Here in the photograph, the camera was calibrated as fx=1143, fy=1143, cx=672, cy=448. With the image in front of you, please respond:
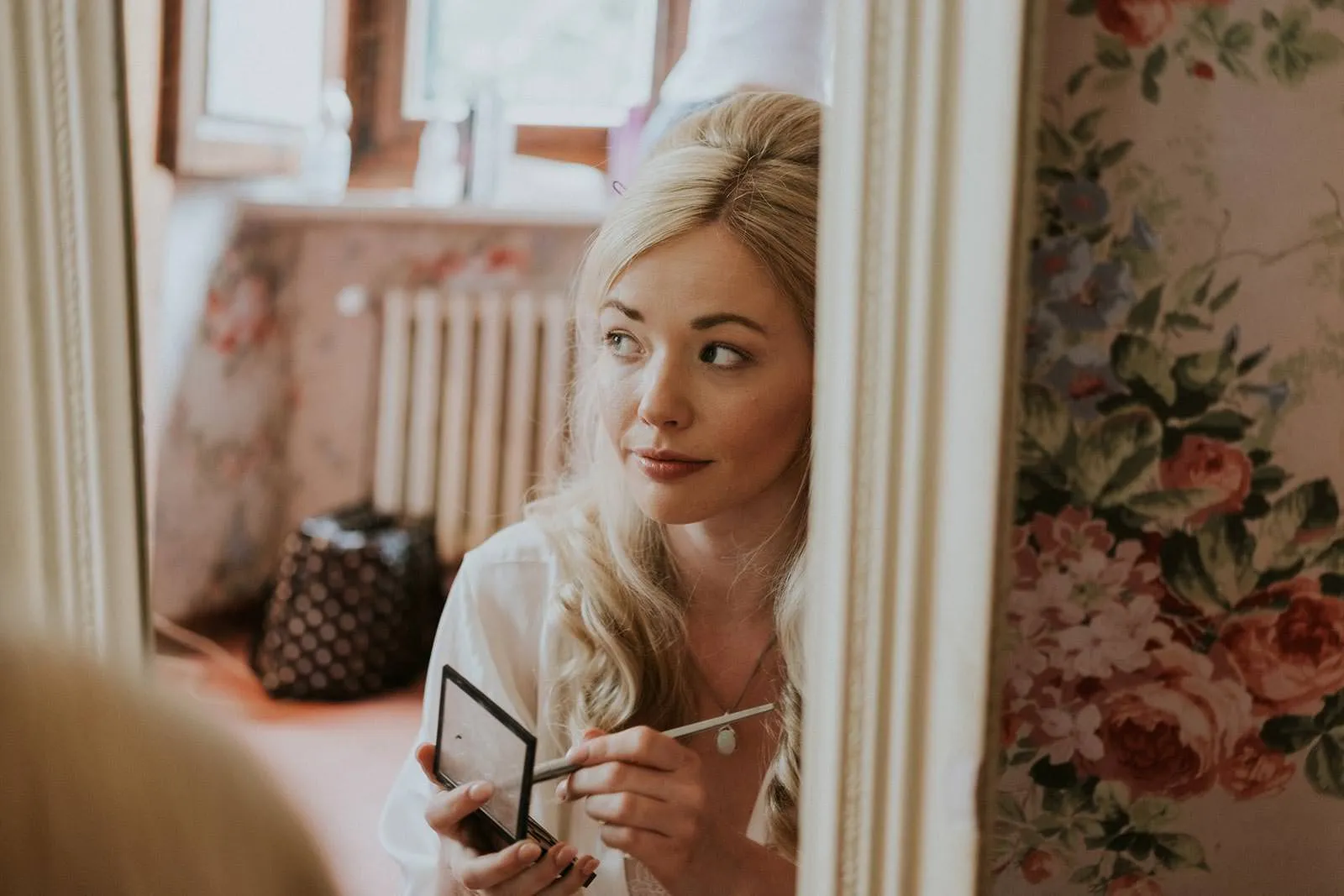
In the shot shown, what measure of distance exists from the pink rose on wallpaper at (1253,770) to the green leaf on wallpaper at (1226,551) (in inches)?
4.2

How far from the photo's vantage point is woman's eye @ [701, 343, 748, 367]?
629 mm

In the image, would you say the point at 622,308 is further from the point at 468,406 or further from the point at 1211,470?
the point at 1211,470

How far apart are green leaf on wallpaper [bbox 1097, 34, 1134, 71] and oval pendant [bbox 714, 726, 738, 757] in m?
0.47

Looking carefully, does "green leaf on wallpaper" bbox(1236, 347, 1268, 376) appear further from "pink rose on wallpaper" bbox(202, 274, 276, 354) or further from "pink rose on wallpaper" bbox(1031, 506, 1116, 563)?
"pink rose on wallpaper" bbox(202, 274, 276, 354)

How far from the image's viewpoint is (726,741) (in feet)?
2.18

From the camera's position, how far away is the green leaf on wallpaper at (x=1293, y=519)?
750mm

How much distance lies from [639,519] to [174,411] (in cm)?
31

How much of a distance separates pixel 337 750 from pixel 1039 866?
18.8 inches

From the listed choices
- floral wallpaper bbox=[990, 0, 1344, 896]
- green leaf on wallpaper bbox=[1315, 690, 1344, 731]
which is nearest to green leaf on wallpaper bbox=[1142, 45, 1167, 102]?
floral wallpaper bbox=[990, 0, 1344, 896]

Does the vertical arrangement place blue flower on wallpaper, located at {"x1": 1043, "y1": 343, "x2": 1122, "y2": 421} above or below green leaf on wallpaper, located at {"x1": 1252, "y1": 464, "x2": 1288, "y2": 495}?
above

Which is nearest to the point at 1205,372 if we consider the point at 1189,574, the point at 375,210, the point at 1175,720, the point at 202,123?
the point at 1189,574

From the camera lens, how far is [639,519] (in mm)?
681

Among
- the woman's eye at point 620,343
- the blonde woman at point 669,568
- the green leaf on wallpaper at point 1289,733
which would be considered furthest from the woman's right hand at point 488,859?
the green leaf on wallpaper at point 1289,733

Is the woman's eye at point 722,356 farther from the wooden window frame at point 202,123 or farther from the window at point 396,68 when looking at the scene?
the wooden window frame at point 202,123
